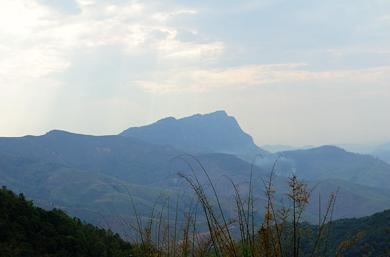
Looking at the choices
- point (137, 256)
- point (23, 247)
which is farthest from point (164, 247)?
point (23, 247)

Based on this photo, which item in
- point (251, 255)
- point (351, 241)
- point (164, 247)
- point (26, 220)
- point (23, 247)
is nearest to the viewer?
point (351, 241)

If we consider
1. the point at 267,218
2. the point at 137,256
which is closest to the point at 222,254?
the point at 267,218

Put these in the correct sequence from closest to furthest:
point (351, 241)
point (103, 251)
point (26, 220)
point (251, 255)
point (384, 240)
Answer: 1. point (351, 241)
2. point (251, 255)
3. point (103, 251)
4. point (26, 220)
5. point (384, 240)

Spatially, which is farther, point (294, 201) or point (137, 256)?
point (137, 256)

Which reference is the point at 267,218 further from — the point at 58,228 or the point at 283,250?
the point at 58,228

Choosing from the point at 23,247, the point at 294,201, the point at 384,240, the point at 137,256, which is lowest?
the point at 384,240

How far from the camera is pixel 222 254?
3369mm

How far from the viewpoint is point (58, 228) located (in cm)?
5109

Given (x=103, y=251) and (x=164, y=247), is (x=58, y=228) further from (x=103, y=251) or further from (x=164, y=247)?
(x=164, y=247)

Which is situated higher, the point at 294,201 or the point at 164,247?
the point at 294,201

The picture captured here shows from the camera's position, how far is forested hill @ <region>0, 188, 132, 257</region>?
41500 millimetres

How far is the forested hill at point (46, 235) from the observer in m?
41.5

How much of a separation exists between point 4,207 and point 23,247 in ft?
41.8

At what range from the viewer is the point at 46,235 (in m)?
47.9
